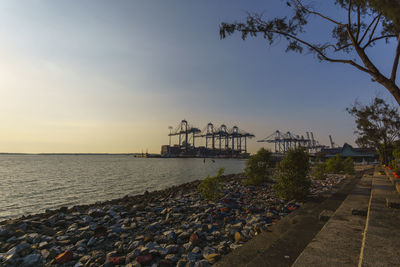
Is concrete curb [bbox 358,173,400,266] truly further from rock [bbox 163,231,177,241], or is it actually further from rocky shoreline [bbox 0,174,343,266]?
rock [bbox 163,231,177,241]

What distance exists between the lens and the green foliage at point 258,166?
44.1 ft

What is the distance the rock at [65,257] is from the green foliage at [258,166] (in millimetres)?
11197

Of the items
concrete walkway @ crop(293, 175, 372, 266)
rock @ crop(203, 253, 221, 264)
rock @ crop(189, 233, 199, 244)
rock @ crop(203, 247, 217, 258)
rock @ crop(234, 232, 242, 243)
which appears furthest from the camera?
rock @ crop(234, 232, 242, 243)

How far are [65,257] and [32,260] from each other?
1.80ft

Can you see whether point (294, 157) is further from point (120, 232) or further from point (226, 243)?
point (120, 232)

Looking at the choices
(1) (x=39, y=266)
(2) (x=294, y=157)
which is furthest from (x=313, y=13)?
(1) (x=39, y=266)

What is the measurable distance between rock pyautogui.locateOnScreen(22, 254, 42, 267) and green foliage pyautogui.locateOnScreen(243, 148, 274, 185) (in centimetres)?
1160

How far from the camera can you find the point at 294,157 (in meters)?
8.05

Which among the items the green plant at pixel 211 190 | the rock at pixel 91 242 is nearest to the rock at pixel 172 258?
the rock at pixel 91 242

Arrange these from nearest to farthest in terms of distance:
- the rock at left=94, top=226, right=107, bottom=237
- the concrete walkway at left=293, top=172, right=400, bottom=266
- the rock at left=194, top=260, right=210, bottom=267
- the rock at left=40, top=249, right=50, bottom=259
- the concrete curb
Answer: the concrete curb, the concrete walkway at left=293, top=172, right=400, bottom=266, the rock at left=194, top=260, right=210, bottom=267, the rock at left=40, top=249, right=50, bottom=259, the rock at left=94, top=226, right=107, bottom=237

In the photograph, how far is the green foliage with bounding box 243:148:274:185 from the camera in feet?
44.1

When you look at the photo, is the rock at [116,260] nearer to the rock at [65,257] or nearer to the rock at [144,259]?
the rock at [144,259]

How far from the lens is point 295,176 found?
798 cm

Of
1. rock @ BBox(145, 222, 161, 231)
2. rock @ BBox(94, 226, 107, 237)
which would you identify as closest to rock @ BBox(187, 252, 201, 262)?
rock @ BBox(145, 222, 161, 231)
